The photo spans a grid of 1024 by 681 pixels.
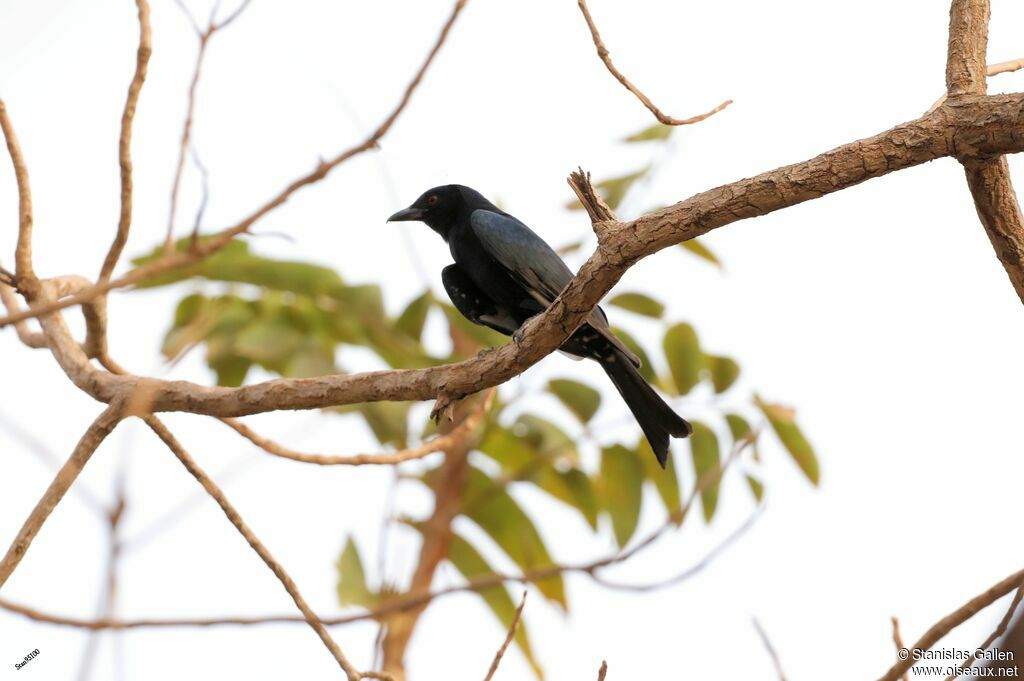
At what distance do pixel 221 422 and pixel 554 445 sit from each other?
3.17 metres

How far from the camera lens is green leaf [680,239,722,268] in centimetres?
637

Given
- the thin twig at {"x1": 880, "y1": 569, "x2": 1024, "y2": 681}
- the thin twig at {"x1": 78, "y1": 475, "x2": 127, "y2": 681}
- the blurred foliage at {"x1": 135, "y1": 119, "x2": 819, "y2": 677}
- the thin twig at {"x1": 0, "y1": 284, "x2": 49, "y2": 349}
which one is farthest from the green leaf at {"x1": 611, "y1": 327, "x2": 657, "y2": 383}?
the thin twig at {"x1": 78, "y1": 475, "x2": 127, "y2": 681}

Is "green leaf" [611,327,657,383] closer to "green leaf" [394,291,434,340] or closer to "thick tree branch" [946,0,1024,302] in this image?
"green leaf" [394,291,434,340]

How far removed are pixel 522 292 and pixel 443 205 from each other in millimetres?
1137

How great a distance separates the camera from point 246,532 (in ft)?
10.5

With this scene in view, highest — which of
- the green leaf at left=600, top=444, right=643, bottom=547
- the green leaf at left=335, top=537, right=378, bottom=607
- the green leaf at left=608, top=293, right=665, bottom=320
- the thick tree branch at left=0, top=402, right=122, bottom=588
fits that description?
the green leaf at left=608, top=293, right=665, bottom=320

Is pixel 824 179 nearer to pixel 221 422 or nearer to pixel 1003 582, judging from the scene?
pixel 1003 582

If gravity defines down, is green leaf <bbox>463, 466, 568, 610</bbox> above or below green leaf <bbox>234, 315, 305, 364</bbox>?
below

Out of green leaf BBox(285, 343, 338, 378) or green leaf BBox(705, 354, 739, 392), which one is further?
green leaf BBox(705, 354, 739, 392)


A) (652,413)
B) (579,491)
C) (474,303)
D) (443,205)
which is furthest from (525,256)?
(579,491)

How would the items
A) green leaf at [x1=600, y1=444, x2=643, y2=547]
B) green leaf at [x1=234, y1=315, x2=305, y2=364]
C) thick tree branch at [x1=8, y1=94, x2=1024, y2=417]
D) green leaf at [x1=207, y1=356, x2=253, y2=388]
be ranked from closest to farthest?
1. thick tree branch at [x1=8, y1=94, x2=1024, y2=417]
2. green leaf at [x1=234, y1=315, x2=305, y2=364]
3. green leaf at [x1=207, y1=356, x2=253, y2=388]
4. green leaf at [x1=600, y1=444, x2=643, y2=547]

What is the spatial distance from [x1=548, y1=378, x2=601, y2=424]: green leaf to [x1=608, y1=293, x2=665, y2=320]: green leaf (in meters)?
0.54

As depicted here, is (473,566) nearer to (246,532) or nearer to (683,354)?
(683,354)

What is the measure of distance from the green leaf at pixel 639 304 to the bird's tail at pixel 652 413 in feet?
5.87
